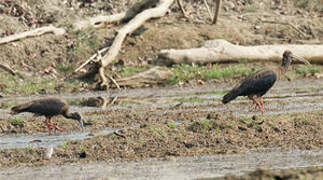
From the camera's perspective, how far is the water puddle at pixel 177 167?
30.6 feet

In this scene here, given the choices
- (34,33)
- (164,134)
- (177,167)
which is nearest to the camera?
(177,167)

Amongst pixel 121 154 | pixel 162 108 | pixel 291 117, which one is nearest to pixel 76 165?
pixel 121 154

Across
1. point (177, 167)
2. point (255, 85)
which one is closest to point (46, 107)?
point (255, 85)

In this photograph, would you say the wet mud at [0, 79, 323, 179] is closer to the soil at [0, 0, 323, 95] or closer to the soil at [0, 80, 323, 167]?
the soil at [0, 80, 323, 167]

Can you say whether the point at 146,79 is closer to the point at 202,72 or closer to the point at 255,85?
the point at 202,72

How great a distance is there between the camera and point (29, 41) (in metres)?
21.7

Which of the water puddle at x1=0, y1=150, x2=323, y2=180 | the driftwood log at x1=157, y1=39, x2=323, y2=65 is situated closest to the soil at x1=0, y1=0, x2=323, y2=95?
the driftwood log at x1=157, y1=39, x2=323, y2=65

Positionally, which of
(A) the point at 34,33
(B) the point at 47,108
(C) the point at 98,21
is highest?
(C) the point at 98,21

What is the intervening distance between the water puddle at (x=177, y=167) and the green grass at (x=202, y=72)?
33.2 ft

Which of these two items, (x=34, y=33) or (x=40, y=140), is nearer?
(x=40, y=140)

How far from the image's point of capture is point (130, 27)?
22.0m

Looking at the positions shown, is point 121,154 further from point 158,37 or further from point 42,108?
point 158,37

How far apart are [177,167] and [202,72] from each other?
36.9ft

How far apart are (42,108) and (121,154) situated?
3153mm
